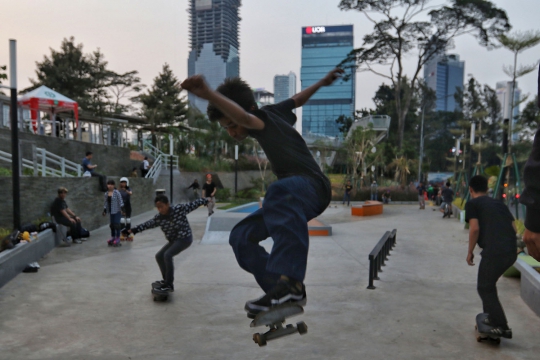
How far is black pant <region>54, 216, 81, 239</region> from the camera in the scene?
34.0 feet

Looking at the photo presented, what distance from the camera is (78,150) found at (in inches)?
762

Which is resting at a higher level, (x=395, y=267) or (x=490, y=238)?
(x=490, y=238)

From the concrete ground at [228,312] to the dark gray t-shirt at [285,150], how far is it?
2.15 meters

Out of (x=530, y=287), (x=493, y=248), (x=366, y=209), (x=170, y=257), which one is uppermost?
(x=493, y=248)

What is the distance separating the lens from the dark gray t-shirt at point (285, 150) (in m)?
2.61

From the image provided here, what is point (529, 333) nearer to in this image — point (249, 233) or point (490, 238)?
point (490, 238)

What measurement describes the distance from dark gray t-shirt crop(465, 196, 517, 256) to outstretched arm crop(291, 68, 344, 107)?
7.47 feet

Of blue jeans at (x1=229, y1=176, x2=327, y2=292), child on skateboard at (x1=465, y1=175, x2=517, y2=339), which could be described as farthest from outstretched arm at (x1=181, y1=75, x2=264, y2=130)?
child on skateboard at (x1=465, y1=175, x2=517, y2=339)

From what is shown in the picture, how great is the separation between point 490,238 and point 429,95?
70.1 meters

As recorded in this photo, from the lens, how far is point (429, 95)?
227 ft

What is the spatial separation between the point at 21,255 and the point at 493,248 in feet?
23.4

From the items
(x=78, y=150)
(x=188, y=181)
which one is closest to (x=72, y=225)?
(x=78, y=150)

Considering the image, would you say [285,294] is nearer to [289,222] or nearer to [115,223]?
[289,222]

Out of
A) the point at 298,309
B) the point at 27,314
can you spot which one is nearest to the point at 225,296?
the point at 27,314
